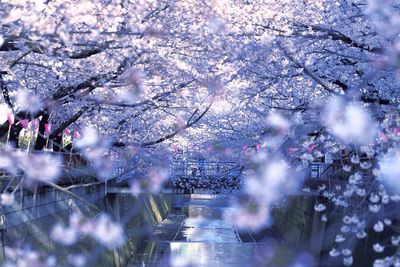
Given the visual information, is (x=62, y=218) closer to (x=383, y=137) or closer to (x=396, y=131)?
(x=383, y=137)

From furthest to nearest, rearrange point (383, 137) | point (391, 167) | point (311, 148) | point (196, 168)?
point (196, 168) → point (311, 148) → point (383, 137) → point (391, 167)

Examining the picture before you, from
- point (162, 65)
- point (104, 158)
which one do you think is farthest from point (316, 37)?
point (104, 158)

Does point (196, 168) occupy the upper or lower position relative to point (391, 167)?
lower

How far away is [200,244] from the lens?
27000 mm

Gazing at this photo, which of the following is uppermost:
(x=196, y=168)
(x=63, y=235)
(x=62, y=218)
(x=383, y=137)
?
(x=383, y=137)

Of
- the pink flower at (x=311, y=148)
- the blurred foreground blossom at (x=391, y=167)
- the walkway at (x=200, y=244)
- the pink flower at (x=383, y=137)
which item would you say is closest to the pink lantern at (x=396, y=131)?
the pink flower at (x=383, y=137)

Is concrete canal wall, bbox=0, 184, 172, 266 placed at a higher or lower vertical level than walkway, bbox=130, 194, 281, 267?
higher

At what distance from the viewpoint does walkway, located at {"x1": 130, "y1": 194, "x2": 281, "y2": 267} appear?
2177 centimetres

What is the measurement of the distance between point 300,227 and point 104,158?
10951mm

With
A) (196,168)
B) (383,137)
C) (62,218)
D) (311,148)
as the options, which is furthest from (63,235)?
(383,137)

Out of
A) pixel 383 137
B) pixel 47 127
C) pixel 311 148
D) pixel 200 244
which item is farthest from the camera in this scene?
pixel 200 244

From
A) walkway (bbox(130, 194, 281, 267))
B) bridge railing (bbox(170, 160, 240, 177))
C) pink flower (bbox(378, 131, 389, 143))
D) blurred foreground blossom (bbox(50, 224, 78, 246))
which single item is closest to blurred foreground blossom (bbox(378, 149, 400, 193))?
pink flower (bbox(378, 131, 389, 143))

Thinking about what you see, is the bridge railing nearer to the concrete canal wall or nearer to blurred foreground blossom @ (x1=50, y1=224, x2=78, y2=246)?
the concrete canal wall

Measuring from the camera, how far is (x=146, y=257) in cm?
2219
